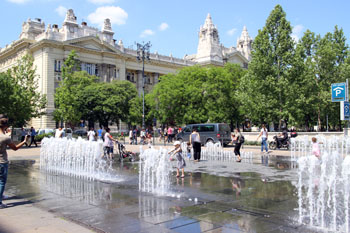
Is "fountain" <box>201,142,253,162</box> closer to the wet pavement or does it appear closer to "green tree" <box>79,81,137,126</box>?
the wet pavement

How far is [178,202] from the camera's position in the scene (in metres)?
7.92

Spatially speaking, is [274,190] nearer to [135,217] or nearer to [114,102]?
[135,217]

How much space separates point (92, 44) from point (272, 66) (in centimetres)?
4065

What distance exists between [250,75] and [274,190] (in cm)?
2670

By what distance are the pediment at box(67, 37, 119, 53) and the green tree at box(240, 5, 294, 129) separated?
125 feet

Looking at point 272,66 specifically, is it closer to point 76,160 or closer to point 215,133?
point 215,133

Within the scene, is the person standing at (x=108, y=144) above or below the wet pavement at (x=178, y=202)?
above

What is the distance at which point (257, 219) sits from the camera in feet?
20.9

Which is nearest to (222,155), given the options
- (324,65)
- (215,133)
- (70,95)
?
(215,133)

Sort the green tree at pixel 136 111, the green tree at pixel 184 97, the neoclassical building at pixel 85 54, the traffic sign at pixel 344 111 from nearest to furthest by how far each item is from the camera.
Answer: the traffic sign at pixel 344 111
the green tree at pixel 184 97
the green tree at pixel 136 111
the neoclassical building at pixel 85 54

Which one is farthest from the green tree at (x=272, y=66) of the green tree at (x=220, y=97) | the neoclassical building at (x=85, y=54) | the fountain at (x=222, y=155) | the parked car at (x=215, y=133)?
the neoclassical building at (x=85, y=54)

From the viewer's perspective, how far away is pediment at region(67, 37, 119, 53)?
6081 cm

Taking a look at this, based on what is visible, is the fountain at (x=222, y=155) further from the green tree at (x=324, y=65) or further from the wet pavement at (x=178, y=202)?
the green tree at (x=324, y=65)

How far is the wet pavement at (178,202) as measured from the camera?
19.8 feet
